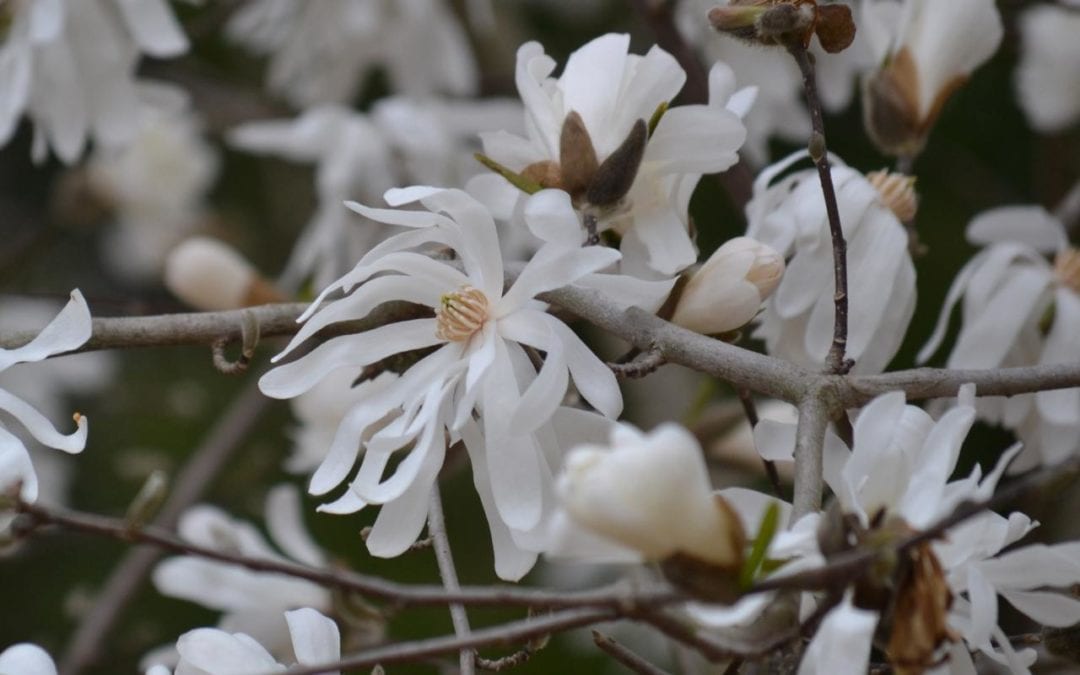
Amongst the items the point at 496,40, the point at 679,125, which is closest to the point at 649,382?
the point at 496,40

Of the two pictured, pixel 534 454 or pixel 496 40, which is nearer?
pixel 534 454

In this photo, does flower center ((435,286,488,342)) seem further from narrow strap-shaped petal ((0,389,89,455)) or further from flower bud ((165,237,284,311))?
flower bud ((165,237,284,311))

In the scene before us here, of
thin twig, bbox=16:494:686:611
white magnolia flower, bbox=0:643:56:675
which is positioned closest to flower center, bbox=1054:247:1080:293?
thin twig, bbox=16:494:686:611

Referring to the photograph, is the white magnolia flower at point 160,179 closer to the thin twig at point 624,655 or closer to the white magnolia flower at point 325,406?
the white magnolia flower at point 325,406

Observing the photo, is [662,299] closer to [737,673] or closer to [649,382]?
[737,673]

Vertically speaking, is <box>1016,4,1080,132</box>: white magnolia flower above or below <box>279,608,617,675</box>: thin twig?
below

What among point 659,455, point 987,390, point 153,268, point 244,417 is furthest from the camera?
point 153,268

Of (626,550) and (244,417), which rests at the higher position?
(626,550)

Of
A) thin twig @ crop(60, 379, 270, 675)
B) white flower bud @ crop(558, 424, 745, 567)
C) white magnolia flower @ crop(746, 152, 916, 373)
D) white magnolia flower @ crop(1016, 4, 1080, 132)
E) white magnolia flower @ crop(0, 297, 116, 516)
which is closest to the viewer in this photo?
white flower bud @ crop(558, 424, 745, 567)

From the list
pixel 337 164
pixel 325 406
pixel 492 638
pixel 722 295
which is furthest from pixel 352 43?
pixel 492 638
